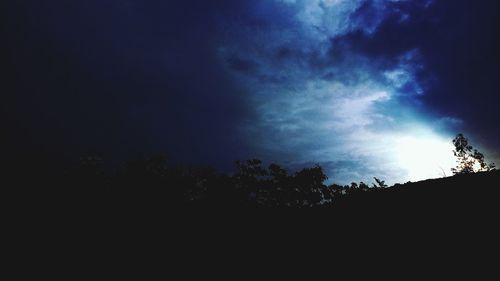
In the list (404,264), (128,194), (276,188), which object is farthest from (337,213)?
(276,188)

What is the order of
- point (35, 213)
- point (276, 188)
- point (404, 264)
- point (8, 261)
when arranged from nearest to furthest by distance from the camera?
1. point (404, 264)
2. point (8, 261)
3. point (35, 213)
4. point (276, 188)

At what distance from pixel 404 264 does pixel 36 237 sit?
634 centimetres

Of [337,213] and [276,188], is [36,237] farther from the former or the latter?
[276,188]

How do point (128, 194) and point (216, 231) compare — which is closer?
point (216, 231)

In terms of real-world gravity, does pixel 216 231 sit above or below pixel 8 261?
above

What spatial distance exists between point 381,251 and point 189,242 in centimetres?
352

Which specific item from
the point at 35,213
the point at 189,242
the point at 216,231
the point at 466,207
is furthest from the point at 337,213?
the point at 35,213

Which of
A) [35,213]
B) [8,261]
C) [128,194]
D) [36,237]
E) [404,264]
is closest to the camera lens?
[404,264]

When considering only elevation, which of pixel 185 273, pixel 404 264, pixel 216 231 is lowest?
pixel 185 273

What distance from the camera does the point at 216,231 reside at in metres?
6.23

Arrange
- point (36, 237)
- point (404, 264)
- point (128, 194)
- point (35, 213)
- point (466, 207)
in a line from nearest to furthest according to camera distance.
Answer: point (404, 264), point (466, 207), point (36, 237), point (35, 213), point (128, 194)

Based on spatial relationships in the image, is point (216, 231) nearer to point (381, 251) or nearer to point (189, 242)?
point (189, 242)

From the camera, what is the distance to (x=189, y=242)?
600 centimetres

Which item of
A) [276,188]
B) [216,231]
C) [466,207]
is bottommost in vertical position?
[216,231]
